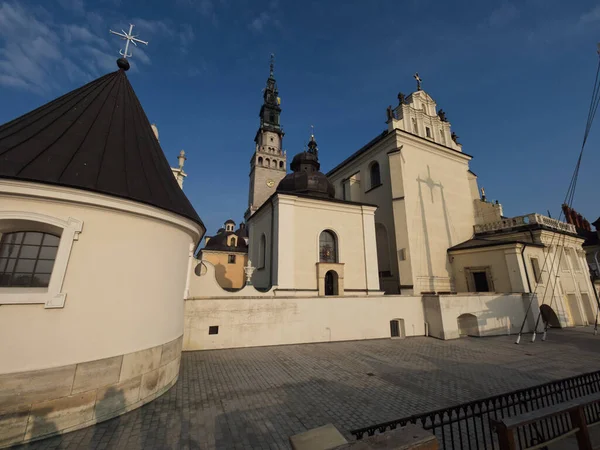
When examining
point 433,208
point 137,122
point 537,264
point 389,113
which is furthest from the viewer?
point 389,113

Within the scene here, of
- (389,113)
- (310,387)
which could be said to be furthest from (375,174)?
(310,387)

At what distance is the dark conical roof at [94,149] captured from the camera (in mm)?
4547

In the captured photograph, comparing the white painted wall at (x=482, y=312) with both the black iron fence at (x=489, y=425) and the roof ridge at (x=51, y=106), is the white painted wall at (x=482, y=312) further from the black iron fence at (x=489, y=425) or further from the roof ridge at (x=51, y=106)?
the roof ridge at (x=51, y=106)

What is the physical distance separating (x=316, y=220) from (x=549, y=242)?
17498mm

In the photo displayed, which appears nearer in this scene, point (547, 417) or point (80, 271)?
point (547, 417)

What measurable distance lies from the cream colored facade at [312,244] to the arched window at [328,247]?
1.02ft

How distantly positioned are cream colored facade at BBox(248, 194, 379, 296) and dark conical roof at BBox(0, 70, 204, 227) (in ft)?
27.0

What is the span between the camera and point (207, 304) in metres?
10.6

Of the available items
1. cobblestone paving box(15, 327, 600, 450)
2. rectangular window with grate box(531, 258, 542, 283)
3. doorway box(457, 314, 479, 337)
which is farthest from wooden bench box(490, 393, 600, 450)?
rectangular window with grate box(531, 258, 542, 283)

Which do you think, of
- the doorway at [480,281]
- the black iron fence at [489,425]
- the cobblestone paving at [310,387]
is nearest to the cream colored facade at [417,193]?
the doorway at [480,281]

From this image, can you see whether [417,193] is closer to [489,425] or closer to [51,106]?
[489,425]

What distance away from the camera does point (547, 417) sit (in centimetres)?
282

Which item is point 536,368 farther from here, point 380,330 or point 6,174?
point 6,174

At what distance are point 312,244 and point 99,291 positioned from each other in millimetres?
11619
